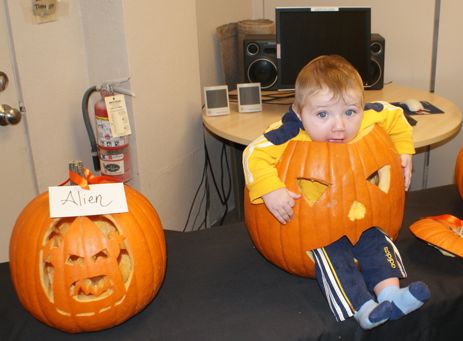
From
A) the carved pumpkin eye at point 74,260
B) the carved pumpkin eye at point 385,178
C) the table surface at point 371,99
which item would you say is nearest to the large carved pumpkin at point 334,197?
the carved pumpkin eye at point 385,178

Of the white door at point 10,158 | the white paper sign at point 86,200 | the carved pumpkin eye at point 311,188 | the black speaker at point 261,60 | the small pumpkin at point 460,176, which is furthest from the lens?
the black speaker at point 261,60

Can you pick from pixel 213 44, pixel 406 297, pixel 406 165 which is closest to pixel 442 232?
pixel 406 165

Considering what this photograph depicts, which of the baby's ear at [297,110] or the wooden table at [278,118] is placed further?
the wooden table at [278,118]

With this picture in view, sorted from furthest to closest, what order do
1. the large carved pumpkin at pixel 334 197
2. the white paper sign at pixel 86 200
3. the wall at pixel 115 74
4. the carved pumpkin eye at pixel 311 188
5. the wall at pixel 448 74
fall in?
the wall at pixel 448 74 < the wall at pixel 115 74 < the carved pumpkin eye at pixel 311 188 < the large carved pumpkin at pixel 334 197 < the white paper sign at pixel 86 200

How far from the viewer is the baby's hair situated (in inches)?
44.0

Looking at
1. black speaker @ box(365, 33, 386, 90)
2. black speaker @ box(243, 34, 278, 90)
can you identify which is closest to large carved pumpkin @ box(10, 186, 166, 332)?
black speaker @ box(243, 34, 278, 90)

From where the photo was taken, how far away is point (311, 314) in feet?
3.48

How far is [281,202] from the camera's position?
1102 mm

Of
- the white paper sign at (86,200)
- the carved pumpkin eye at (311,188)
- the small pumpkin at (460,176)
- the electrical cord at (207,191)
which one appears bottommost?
the electrical cord at (207,191)

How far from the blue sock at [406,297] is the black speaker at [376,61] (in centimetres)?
137

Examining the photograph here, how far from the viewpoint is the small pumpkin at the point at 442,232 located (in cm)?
120

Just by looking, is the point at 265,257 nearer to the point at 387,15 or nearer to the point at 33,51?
the point at 33,51

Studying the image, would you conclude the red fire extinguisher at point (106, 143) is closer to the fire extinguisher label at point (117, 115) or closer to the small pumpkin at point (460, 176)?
the fire extinguisher label at point (117, 115)

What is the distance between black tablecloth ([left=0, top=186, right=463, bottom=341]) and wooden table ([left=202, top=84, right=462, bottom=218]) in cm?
62
